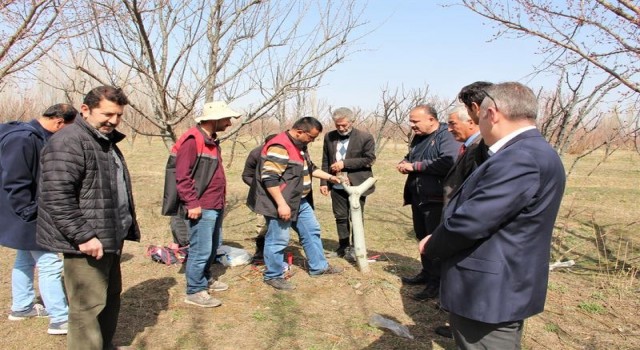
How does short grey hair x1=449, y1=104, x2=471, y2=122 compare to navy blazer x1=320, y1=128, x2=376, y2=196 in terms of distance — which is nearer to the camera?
short grey hair x1=449, y1=104, x2=471, y2=122

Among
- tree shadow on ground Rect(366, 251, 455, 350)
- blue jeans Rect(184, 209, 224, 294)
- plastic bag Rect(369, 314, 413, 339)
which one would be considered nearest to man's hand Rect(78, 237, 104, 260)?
blue jeans Rect(184, 209, 224, 294)

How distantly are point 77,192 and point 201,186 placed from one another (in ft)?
4.18

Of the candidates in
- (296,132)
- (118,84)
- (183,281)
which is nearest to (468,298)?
(296,132)

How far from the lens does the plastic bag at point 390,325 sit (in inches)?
141

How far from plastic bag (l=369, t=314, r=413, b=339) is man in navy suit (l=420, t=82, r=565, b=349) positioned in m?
1.56

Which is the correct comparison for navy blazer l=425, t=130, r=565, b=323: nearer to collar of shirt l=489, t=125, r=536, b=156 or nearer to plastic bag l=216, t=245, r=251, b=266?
collar of shirt l=489, t=125, r=536, b=156

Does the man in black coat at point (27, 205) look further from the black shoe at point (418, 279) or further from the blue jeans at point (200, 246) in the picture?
the black shoe at point (418, 279)

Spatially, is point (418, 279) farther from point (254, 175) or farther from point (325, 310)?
point (254, 175)

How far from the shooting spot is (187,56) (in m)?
5.22

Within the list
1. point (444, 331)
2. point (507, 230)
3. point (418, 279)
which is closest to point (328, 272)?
point (418, 279)

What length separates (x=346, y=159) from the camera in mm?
5305

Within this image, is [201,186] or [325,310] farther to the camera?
[325,310]

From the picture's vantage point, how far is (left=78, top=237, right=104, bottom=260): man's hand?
2545mm

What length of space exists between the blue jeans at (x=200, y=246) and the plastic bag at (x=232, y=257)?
3.84ft
